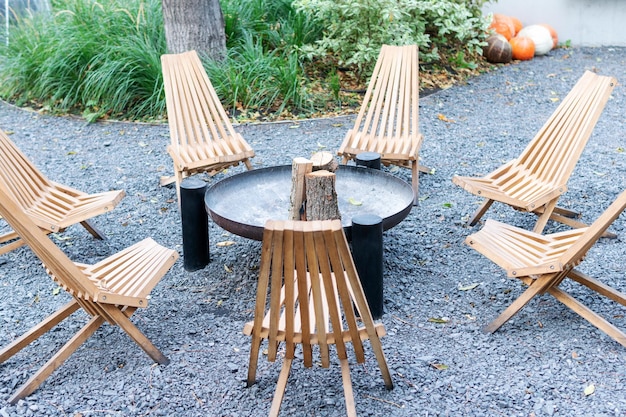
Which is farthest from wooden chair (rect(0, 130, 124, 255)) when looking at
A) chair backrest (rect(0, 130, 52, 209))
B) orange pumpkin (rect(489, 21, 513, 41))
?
orange pumpkin (rect(489, 21, 513, 41))

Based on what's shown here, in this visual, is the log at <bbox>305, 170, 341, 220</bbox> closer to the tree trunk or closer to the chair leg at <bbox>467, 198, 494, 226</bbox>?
the chair leg at <bbox>467, 198, 494, 226</bbox>

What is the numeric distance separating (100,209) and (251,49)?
3.86 meters

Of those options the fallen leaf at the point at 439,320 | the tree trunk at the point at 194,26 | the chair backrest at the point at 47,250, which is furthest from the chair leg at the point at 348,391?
the tree trunk at the point at 194,26

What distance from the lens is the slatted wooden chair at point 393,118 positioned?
542 centimetres

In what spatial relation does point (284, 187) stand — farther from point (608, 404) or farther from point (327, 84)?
point (327, 84)

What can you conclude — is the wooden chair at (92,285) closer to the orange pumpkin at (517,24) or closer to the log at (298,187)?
the log at (298,187)

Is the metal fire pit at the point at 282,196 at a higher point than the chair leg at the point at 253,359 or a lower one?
higher

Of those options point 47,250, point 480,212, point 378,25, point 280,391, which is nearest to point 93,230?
point 47,250

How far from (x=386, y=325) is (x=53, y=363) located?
1711 mm

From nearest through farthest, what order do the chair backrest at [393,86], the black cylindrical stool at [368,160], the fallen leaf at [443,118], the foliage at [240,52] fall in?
the black cylindrical stool at [368,160], the chair backrest at [393,86], the fallen leaf at [443,118], the foliage at [240,52]

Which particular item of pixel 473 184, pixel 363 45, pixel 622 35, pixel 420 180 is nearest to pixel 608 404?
pixel 473 184

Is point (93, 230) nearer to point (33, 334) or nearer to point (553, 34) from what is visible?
point (33, 334)

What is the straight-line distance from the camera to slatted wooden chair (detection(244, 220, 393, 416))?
2.62 meters

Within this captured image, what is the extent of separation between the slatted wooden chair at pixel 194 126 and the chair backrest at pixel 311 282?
8.04 feet
